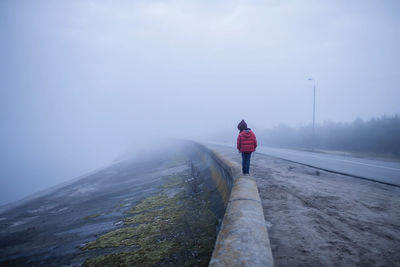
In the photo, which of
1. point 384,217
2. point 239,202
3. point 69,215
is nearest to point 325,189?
point 384,217

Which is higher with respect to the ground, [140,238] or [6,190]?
[140,238]

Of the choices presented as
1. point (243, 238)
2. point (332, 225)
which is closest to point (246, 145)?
point (332, 225)

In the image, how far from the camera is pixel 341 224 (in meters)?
3.75

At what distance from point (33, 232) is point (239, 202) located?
7.86 m

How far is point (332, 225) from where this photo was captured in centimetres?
370

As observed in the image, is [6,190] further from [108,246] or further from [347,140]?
[347,140]

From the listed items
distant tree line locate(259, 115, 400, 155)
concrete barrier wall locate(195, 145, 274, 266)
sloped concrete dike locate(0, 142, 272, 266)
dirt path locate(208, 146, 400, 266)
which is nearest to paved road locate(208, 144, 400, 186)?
dirt path locate(208, 146, 400, 266)

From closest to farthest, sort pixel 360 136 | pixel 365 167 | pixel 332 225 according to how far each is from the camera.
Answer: pixel 332 225 < pixel 365 167 < pixel 360 136

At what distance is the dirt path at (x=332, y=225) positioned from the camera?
273 centimetres

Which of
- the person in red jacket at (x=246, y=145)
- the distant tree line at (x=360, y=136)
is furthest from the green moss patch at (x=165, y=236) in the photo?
the distant tree line at (x=360, y=136)

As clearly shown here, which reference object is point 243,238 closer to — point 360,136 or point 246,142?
point 246,142

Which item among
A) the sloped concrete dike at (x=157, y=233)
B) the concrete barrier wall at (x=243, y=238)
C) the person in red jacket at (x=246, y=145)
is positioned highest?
the person in red jacket at (x=246, y=145)

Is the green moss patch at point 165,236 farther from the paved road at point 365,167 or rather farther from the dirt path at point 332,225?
the paved road at point 365,167

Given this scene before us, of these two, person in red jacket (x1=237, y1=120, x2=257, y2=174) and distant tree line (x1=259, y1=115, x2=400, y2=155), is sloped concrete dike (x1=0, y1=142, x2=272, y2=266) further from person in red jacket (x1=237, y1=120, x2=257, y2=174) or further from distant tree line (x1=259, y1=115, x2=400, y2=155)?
distant tree line (x1=259, y1=115, x2=400, y2=155)
